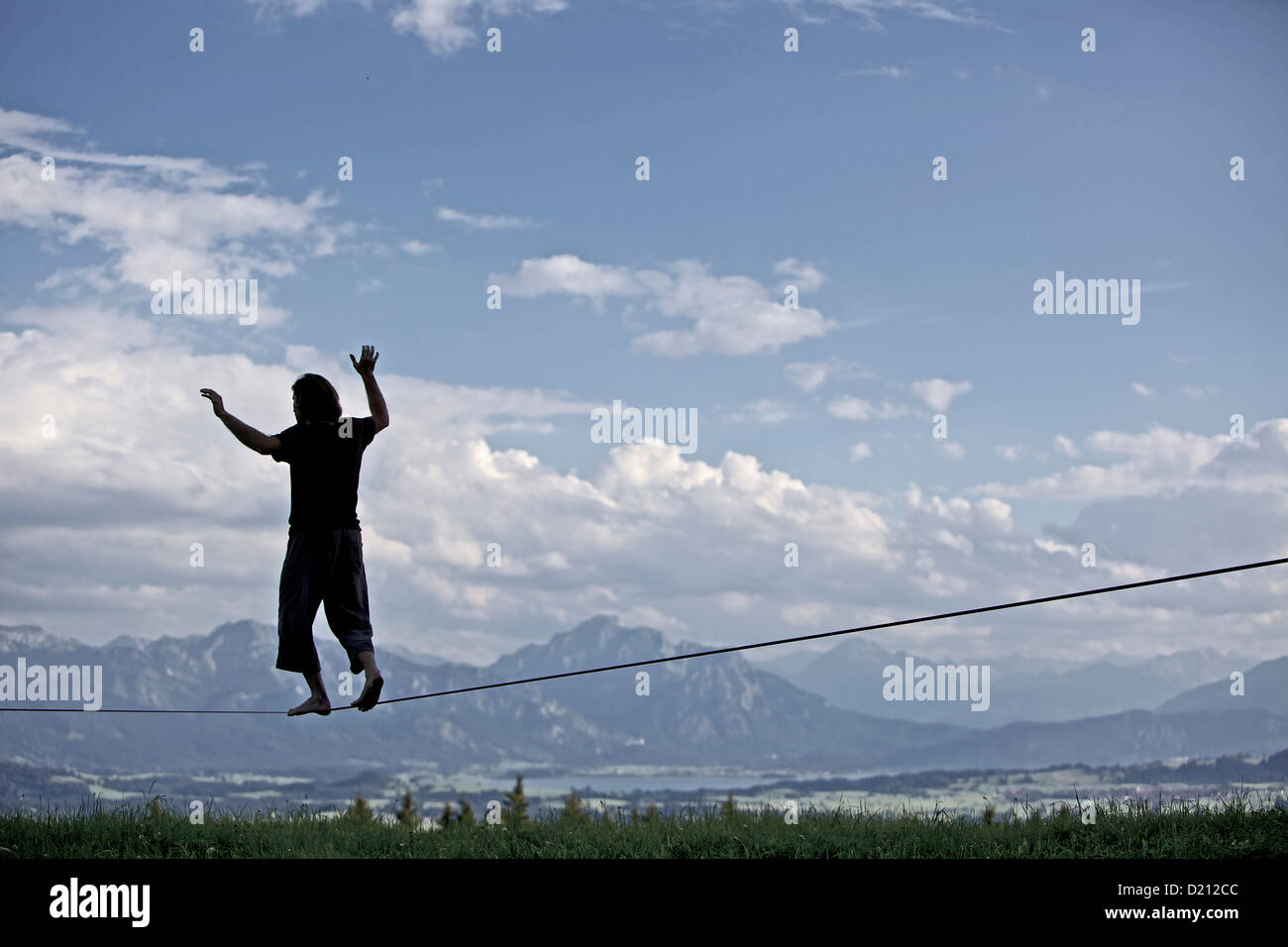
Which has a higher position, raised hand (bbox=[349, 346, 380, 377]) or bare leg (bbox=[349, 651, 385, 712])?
raised hand (bbox=[349, 346, 380, 377])

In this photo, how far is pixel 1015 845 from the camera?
9539 millimetres

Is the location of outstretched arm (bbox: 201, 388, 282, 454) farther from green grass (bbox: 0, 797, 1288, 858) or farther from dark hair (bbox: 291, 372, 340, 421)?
green grass (bbox: 0, 797, 1288, 858)

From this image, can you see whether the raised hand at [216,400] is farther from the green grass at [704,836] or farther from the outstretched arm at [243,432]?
the green grass at [704,836]

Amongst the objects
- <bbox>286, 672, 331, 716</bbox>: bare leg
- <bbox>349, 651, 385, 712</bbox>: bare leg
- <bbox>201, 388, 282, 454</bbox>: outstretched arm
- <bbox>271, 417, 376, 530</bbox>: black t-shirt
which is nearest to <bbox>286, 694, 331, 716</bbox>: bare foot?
<bbox>286, 672, 331, 716</bbox>: bare leg

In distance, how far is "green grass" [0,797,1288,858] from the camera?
9.48 metres

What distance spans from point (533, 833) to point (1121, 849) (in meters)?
4.74

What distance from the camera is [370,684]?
8.25 m

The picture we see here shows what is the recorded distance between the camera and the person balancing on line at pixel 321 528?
8430 mm

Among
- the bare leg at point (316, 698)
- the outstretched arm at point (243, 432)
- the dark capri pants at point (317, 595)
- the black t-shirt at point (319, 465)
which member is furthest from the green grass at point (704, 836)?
the outstretched arm at point (243, 432)

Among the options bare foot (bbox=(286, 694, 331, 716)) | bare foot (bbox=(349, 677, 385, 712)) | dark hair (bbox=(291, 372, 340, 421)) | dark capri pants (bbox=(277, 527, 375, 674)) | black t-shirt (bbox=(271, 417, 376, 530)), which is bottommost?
bare foot (bbox=(286, 694, 331, 716))

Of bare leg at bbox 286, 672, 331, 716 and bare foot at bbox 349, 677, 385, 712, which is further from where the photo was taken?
bare leg at bbox 286, 672, 331, 716

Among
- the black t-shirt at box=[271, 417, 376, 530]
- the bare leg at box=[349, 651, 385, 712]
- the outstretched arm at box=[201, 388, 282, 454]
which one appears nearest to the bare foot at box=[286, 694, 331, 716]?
the bare leg at box=[349, 651, 385, 712]

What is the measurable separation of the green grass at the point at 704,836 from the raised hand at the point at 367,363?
13.1 feet

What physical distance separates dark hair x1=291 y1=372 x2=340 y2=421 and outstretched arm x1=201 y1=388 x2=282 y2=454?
11.8 inches
